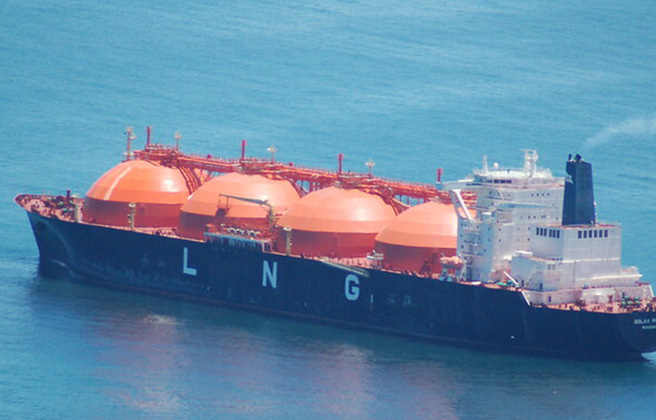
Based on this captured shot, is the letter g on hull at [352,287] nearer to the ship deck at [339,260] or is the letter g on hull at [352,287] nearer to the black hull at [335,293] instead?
the black hull at [335,293]

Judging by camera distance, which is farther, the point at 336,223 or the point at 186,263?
the point at 186,263

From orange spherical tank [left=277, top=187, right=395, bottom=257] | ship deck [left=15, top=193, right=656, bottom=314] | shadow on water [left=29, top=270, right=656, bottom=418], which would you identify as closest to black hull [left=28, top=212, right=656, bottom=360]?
ship deck [left=15, top=193, right=656, bottom=314]

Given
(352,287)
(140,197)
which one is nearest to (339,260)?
(352,287)

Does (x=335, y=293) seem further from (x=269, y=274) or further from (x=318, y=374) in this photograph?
(x=318, y=374)

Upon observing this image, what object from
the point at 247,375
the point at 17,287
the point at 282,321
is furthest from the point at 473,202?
the point at 17,287

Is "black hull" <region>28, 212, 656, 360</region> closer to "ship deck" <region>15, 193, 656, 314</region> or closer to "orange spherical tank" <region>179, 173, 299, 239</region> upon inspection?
"ship deck" <region>15, 193, 656, 314</region>

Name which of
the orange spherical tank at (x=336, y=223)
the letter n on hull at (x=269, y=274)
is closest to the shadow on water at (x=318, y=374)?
the letter n on hull at (x=269, y=274)

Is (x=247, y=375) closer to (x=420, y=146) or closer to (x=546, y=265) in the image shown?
(x=546, y=265)
